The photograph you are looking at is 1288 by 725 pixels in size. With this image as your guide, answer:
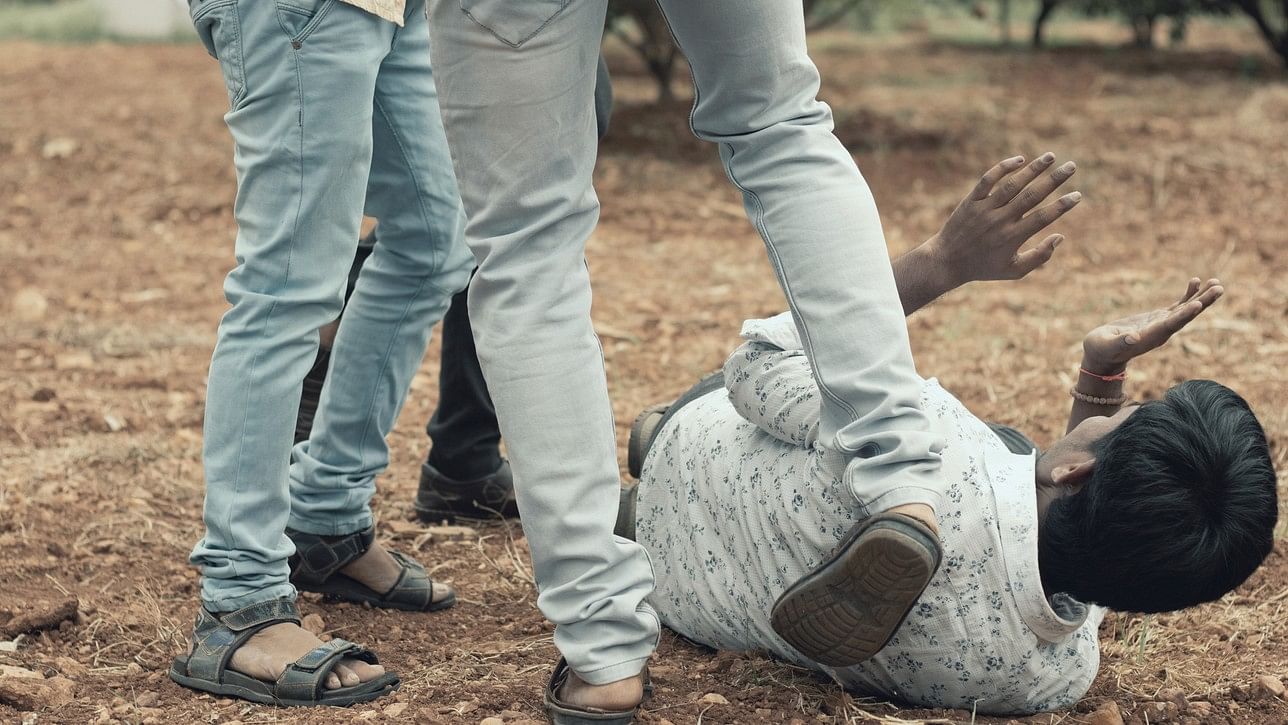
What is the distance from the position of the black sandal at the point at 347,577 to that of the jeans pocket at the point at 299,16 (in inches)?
41.6

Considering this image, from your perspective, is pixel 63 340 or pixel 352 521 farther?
pixel 63 340

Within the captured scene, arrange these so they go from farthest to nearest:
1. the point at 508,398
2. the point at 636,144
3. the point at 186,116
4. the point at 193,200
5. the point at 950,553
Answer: the point at 186,116
the point at 636,144
the point at 193,200
the point at 950,553
the point at 508,398

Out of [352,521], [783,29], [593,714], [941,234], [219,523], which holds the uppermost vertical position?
[783,29]

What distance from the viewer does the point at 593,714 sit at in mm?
2045

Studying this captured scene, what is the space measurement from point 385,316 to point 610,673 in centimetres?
100

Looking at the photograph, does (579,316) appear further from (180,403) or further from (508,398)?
(180,403)

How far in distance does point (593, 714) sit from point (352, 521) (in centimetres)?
95

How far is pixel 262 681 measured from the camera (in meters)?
2.30

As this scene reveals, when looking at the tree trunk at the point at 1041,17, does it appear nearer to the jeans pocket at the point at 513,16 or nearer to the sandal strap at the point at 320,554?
the sandal strap at the point at 320,554

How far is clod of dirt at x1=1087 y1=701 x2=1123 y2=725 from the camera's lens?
7.50ft

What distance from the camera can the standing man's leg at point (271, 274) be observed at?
221 cm

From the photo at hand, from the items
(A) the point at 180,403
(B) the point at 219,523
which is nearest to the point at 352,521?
(B) the point at 219,523

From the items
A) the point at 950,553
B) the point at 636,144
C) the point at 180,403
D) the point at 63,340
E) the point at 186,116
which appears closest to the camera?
the point at 950,553

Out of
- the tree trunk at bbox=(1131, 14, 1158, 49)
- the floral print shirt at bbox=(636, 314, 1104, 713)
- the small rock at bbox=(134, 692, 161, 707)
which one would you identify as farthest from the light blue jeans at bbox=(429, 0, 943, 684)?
the tree trunk at bbox=(1131, 14, 1158, 49)
